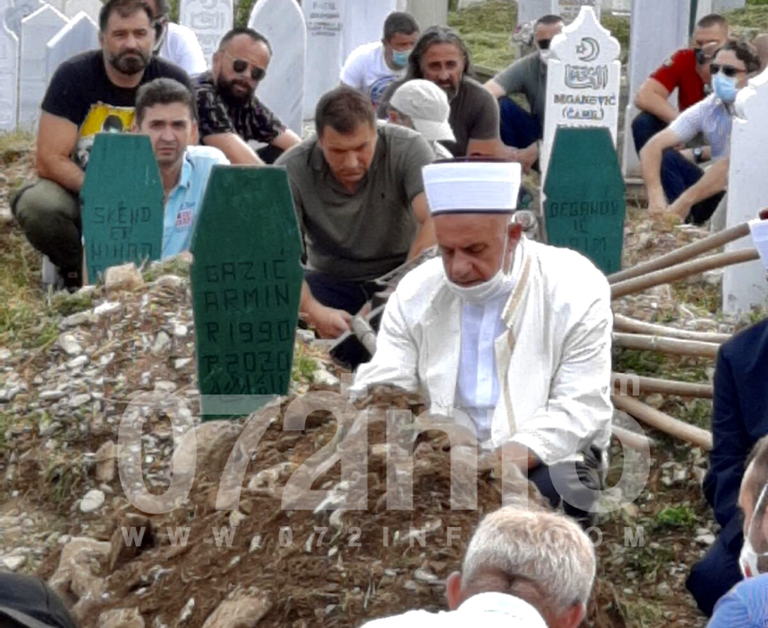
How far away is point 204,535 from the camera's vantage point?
4.78m

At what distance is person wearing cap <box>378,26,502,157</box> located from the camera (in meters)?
9.57

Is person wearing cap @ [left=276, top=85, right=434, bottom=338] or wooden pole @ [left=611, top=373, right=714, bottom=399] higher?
person wearing cap @ [left=276, top=85, right=434, bottom=338]

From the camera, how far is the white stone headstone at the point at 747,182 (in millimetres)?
7340

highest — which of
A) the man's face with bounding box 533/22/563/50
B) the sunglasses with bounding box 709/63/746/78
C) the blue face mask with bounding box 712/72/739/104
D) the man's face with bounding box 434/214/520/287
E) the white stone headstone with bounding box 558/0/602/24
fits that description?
the white stone headstone with bounding box 558/0/602/24

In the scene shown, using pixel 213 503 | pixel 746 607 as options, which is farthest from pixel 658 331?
pixel 746 607

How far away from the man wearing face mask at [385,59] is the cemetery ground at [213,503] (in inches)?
140

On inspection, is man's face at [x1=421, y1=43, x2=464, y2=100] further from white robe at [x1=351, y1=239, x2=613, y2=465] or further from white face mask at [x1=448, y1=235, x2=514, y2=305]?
white face mask at [x1=448, y1=235, x2=514, y2=305]

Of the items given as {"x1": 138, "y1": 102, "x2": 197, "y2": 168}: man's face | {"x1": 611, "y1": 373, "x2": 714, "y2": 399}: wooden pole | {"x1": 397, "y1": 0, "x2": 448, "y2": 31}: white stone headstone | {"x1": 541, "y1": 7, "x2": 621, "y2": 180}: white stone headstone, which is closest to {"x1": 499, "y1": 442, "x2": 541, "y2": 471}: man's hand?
{"x1": 611, "y1": 373, "x2": 714, "y2": 399}: wooden pole

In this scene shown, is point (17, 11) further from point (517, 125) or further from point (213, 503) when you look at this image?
point (213, 503)

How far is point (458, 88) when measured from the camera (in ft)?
31.7

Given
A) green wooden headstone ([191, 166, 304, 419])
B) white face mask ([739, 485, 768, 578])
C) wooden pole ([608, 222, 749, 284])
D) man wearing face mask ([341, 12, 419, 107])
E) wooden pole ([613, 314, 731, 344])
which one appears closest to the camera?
white face mask ([739, 485, 768, 578])

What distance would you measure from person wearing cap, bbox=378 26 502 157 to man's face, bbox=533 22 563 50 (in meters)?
2.68

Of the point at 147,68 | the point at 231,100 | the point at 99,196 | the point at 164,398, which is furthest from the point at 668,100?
the point at 164,398

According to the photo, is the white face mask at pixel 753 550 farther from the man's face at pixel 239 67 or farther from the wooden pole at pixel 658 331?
the man's face at pixel 239 67
